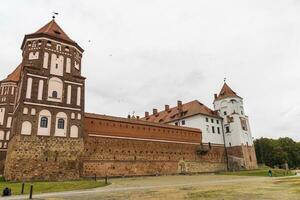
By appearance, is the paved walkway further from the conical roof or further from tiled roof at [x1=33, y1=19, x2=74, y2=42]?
tiled roof at [x1=33, y1=19, x2=74, y2=42]

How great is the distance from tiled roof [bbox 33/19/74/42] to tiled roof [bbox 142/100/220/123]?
2944 centimetres

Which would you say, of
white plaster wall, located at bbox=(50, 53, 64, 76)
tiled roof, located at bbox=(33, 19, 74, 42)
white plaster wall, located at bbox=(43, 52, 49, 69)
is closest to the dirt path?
white plaster wall, located at bbox=(50, 53, 64, 76)

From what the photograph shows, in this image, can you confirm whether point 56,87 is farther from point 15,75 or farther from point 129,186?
point 15,75

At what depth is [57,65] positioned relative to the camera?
30234 millimetres

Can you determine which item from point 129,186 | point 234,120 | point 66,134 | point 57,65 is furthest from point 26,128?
point 234,120

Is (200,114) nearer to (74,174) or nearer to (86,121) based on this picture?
(86,121)

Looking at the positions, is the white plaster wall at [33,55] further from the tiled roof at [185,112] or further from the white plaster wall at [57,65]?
the tiled roof at [185,112]

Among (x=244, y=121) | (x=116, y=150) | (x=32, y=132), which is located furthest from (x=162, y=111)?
(x=32, y=132)

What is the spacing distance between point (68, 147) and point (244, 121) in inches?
1556

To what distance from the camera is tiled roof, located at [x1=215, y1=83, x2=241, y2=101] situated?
53.9 metres

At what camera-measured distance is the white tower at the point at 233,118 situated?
50.7m

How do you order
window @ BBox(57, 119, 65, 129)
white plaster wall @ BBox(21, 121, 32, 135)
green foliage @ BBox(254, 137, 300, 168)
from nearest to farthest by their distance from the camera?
white plaster wall @ BBox(21, 121, 32, 135)
window @ BBox(57, 119, 65, 129)
green foliage @ BBox(254, 137, 300, 168)

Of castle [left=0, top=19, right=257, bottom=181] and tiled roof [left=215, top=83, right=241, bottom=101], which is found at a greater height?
tiled roof [left=215, top=83, right=241, bottom=101]

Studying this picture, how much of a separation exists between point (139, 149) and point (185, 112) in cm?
2014
